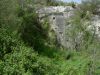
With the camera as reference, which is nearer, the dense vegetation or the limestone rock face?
the dense vegetation

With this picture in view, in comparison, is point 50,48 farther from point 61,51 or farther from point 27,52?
point 27,52

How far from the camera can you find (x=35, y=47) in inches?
856

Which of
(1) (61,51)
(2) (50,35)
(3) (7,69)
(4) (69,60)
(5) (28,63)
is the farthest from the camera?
(2) (50,35)

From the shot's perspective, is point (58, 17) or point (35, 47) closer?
point (35, 47)

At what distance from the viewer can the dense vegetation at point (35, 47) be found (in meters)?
16.7

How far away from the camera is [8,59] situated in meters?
16.4

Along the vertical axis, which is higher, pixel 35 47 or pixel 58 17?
pixel 58 17

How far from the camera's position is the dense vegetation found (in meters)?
16.7

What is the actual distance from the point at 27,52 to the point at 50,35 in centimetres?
708

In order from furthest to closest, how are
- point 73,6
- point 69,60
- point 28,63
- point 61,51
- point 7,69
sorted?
point 73,6, point 61,51, point 69,60, point 28,63, point 7,69

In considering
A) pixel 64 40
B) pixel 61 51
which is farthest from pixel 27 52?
pixel 64 40

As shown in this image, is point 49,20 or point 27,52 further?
point 49,20

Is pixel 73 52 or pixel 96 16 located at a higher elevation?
pixel 96 16

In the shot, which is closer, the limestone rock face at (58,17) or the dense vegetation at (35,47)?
the dense vegetation at (35,47)
